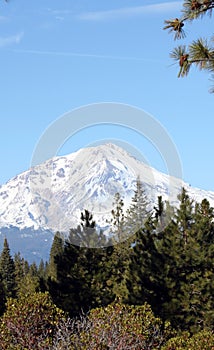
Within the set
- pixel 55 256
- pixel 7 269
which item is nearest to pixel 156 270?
pixel 55 256

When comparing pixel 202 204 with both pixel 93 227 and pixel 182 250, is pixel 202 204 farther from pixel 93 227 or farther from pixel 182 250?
pixel 93 227

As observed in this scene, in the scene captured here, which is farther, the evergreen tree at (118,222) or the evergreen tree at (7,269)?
the evergreen tree at (7,269)

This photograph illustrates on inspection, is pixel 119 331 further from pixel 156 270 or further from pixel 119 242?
pixel 119 242

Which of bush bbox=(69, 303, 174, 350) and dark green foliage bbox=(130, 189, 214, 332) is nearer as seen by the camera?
bush bbox=(69, 303, 174, 350)

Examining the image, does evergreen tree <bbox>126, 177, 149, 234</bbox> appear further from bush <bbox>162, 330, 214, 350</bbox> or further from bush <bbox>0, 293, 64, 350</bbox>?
bush <bbox>162, 330, 214, 350</bbox>

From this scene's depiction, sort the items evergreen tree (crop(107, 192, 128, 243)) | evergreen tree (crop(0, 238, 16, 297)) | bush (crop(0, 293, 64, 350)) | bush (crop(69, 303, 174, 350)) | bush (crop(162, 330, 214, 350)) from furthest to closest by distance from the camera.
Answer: evergreen tree (crop(0, 238, 16, 297))
evergreen tree (crop(107, 192, 128, 243))
bush (crop(0, 293, 64, 350))
bush (crop(162, 330, 214, 350))
bush (crop(69, 303, 174, 350))

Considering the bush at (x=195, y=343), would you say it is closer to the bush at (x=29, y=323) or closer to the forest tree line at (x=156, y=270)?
the bush at (x=29, y=323)

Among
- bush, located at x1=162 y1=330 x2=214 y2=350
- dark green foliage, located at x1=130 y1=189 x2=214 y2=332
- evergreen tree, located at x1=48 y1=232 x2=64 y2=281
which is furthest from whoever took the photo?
evergreen tree, located at x1=48 y1=232 x2=64 y2=281

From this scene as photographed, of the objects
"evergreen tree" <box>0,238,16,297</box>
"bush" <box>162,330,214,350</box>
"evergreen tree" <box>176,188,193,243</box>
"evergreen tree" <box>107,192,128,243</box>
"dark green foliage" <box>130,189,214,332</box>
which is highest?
"evergreen tree" <box>0,238,16,297</box>

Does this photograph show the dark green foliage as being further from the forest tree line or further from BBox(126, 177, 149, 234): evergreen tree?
BBox(126, 177, 149, 234): evergreen tree

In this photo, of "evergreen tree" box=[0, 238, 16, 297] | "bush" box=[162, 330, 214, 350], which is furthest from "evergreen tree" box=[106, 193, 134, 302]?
"evergreen tree" box=[0, 238, 16, 297]

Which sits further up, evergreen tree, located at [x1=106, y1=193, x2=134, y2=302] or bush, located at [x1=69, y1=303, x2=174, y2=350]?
evergreen tree, located at [x1=106, y1=193, x2=134, y2=302]

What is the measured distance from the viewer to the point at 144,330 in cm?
2069

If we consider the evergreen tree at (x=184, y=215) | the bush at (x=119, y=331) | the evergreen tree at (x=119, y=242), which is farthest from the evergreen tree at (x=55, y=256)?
the bush at (x=119, y=331)
